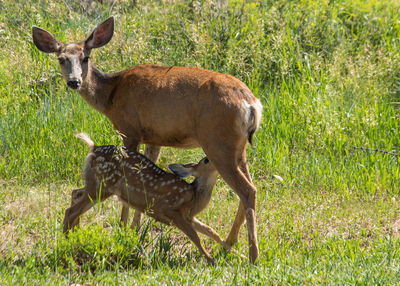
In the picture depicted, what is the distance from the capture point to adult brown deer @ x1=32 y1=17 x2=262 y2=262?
5.69 meters

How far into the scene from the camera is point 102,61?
8.92 metres

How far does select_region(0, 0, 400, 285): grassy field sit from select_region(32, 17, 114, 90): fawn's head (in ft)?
4.14

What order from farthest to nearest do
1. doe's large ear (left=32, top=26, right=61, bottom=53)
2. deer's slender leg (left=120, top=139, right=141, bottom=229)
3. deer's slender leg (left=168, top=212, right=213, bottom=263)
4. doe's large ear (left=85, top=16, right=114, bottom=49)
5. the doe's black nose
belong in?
doe's large ear (left=85, top=16, right=114, bottom=49)
doe's large ear (left=32, top=26, right=61, bottom=53)
deer's slender leg (left=120, top=139, right=141, bottom=229)
the doe's black nose
deer's slender leg (left=168, top=212, right=213, bottom=263)

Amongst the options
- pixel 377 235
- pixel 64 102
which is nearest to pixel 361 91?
pixel 377 235

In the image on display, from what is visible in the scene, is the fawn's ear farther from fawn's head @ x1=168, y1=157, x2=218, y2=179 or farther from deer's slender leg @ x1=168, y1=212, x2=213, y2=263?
deer's slender leg @ x1=168, y1=212, x2=213, y2=263

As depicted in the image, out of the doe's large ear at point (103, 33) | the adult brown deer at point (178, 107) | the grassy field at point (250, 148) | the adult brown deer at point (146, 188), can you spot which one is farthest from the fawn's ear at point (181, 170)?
the doe's large ear at point (103, 33)

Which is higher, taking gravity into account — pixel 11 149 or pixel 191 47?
pixel 191 47

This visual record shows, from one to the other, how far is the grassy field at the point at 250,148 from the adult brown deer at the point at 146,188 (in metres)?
0.22

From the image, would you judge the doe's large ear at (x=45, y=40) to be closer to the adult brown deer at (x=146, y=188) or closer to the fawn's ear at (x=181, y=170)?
the adult brown deer at (x=146, y=188)

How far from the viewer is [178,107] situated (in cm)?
600

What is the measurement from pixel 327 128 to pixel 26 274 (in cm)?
435

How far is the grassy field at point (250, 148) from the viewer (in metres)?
5.11

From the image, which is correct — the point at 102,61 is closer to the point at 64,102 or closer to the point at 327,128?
the point at 64,102

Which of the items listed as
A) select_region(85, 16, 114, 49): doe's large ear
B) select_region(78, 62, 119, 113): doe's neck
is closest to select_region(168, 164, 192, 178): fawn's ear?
select_region(78, 62, 119, 113): doe's neck
